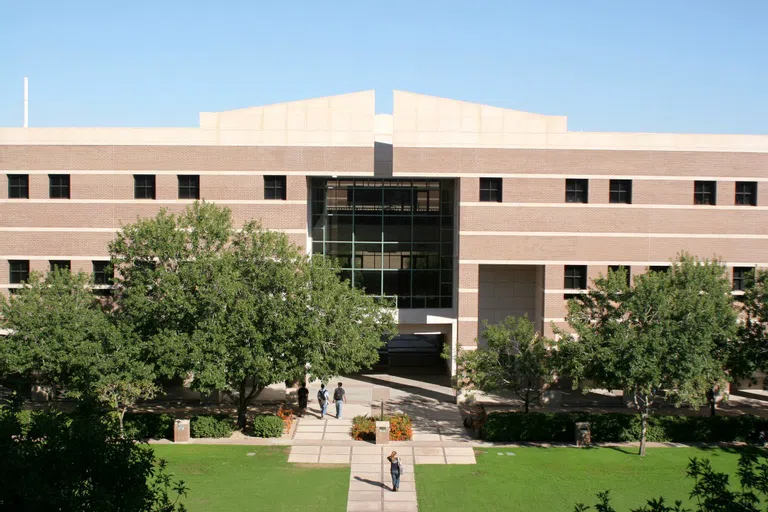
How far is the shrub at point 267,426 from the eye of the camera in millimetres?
31125

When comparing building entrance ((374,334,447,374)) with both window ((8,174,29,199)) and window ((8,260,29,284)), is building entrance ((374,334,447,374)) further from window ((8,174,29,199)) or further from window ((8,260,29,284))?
window ((8,174,29,199))

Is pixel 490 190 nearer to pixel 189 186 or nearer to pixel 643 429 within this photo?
pixel 643 429

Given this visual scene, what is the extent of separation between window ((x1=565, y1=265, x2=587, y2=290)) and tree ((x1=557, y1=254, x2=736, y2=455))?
6.77 metres

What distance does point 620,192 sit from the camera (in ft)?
124

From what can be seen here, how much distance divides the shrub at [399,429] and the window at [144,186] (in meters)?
16.4

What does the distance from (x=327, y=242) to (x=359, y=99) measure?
7905mm

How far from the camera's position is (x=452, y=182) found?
4022 centimetres

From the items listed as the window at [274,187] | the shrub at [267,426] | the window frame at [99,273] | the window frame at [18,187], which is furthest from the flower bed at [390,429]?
the window frame at [18,187]

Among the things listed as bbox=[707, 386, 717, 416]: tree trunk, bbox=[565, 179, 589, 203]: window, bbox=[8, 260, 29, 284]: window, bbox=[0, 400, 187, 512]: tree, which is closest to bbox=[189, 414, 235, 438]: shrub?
bbox=[8, 260, 29, 284]: window

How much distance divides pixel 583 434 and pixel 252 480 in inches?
521

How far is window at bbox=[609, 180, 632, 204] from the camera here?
37659mm

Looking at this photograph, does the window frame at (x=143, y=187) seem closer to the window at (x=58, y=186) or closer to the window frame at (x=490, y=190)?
the window at (x=58, y=186)

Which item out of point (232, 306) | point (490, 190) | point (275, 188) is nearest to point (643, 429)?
point (490, 190)

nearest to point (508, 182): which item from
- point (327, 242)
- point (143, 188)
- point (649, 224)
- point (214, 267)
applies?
point (649, 224)
